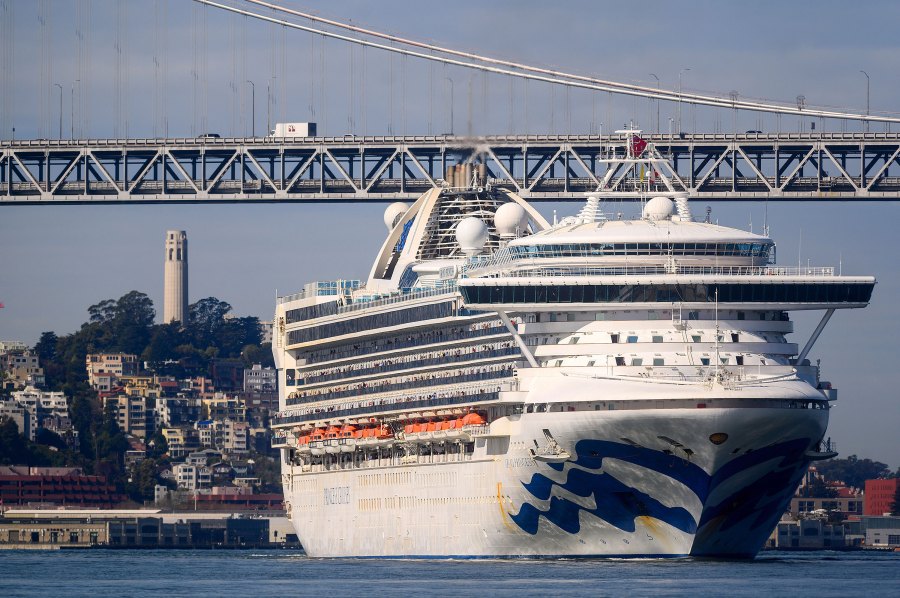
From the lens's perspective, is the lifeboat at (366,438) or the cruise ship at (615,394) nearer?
the cruise ship at (615,394)

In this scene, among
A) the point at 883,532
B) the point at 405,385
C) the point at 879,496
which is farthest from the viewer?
the point at 879,496

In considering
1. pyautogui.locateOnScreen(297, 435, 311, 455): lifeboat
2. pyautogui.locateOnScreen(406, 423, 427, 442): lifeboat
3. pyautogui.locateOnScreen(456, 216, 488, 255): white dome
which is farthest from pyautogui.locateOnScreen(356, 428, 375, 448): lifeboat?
pyautogui.locateOnScreen(456, 216, 488, 255): white dome

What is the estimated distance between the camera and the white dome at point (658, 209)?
63000mm

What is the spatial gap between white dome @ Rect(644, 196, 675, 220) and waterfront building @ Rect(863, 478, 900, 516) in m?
75.4

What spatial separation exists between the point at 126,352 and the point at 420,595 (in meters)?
136

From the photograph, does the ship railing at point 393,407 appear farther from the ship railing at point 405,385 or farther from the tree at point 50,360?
the tree at point 50,360

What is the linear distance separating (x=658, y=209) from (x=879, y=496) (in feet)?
259

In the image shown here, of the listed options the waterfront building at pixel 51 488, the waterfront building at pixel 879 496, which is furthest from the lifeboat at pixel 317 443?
the waterfront building at pixel 51 488

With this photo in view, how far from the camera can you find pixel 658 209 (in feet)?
207

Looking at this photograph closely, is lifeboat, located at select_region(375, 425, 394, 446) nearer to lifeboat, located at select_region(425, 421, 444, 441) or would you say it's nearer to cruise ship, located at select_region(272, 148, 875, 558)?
cruise ship, located at select_region(272, 148, 875, 558)

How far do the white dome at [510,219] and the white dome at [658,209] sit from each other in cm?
755

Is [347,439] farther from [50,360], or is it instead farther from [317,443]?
[50,360]

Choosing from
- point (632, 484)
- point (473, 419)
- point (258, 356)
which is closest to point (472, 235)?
point (473, 419)

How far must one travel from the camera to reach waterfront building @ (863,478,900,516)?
137000mm
